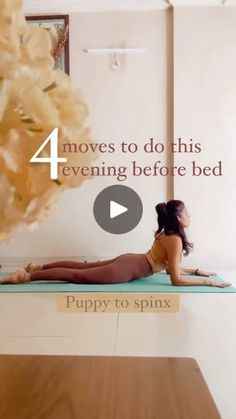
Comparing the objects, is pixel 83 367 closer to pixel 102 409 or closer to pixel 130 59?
pixel 102 409

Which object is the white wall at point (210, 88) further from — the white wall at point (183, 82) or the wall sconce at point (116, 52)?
the wall sconce at point (116, 52)

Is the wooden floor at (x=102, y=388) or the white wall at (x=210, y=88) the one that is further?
the white wall at (x=210, y=88)

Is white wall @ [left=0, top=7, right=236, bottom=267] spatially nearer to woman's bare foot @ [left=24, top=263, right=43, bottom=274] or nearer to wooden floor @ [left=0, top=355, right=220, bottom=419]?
woman's bare foot @ [left=24, top=263, right=43, bottom=274]

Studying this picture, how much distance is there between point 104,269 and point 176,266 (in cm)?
32

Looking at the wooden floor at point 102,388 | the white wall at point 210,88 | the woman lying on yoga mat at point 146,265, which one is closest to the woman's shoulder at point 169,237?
the woman lying on yoga mat at point 146,265

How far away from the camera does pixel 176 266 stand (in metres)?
2.19

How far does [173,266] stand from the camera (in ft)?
7.10

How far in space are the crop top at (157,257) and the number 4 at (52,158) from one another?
1.84 meters

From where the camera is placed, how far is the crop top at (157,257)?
2158 mm

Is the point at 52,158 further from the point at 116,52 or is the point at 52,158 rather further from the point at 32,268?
the point at 116,52

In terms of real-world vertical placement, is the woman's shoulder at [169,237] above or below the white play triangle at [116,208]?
below

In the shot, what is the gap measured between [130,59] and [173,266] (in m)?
1.24
